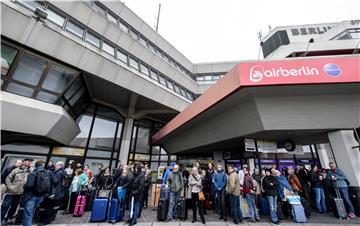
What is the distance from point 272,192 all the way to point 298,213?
36.9 inches

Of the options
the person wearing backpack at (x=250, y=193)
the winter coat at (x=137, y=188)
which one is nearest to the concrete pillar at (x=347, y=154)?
the person wearing backpack at (x=250, y=193)

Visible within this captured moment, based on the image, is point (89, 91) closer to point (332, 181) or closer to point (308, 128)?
point (308, 128)

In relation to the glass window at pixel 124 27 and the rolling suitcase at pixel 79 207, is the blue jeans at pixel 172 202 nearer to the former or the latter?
the rolling suitcase at pixel 79 207

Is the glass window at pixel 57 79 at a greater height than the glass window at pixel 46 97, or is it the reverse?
the glass window at pixel 57 79

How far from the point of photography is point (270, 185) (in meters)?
5.04

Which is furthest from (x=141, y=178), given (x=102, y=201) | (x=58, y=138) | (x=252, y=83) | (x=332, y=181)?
(x=332, y=181)

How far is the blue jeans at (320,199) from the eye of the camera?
585cm

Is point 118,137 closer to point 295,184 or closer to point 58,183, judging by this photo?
point 58,183

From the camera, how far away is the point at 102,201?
4.99 m

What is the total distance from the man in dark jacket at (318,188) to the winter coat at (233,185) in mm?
3673

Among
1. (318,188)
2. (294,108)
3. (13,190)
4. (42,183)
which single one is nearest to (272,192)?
(318,188)

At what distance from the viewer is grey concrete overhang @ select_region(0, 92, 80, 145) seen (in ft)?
19.4

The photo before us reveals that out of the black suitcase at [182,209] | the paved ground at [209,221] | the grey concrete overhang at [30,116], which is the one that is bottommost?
the paved ground at [209,221]

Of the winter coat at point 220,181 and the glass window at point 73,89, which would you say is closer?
the winter coat at point 220,181
